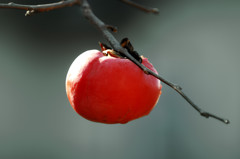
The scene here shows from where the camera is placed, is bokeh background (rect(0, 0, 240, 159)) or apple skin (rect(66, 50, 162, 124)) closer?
apple skin (rect(66, 50, 162, 124))

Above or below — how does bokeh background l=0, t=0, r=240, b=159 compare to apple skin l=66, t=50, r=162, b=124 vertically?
above

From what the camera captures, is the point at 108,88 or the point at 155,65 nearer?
the point at 108,88

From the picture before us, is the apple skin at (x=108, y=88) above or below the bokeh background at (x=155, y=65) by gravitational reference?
below

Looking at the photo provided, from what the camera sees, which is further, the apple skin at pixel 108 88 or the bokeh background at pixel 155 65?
the bokeh background at pixel 155 65

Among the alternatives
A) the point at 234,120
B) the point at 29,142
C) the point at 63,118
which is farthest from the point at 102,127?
the point at 234,120
